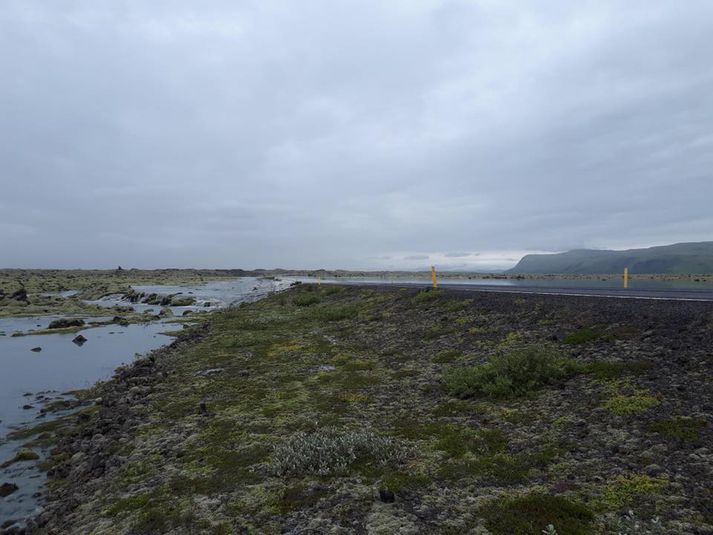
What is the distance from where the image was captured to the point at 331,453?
7973mm

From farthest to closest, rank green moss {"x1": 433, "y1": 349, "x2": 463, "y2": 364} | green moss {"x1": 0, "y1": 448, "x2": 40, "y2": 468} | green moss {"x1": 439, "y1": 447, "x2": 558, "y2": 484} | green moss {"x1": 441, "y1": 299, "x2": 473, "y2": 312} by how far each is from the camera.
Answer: green moss {"x1": 441, "y1": 299, "x2": 473, "y2": 312} → green moss {"x1": 433, "y1": 349, "x2": 463, "y2": 364} → green moss {"x1": 0, "y1": 448, "x2": 40, "y2": 468} → green moss {"x1": 439, "y1": 447, "x2": 558, "y2": 484}

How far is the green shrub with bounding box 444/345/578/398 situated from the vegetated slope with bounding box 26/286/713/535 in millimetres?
45

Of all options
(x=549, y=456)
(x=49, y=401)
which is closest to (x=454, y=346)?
(x=549, y=456)

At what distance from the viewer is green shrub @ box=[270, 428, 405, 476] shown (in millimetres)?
7723

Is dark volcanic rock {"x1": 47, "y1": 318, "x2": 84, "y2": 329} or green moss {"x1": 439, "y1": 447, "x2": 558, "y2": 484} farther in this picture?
dark volcanic rock {"x1": 47, "y1": 318, "x2": 84, "y2": 329}

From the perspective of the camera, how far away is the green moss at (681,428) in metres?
6.80

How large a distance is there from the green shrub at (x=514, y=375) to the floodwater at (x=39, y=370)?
33.1 feet

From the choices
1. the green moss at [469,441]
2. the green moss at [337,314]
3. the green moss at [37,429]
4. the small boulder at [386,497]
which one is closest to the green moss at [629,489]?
the green moss at [469,441]

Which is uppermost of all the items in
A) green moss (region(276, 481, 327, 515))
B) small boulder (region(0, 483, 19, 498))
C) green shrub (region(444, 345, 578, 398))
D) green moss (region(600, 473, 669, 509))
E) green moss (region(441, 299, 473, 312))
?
green moss (region(441, 299, 473, 312))

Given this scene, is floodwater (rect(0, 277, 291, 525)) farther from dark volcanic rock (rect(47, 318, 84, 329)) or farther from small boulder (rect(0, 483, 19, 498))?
dark volcanic rock (rect(47, 318, 84, 329))

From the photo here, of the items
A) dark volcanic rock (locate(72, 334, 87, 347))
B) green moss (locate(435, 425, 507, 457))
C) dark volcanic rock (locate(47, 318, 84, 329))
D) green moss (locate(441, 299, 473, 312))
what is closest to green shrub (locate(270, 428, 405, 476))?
green moss (locate(435, 425, 507, 457))

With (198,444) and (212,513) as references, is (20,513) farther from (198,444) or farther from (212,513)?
(212,513)

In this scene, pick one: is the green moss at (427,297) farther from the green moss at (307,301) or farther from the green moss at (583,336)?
the green moss at (307,301)

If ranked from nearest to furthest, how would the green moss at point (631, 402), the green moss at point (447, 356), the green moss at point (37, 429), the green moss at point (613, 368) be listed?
1. the green moss at point (631, 402)
2. the green moss at point (613, 368)
3. the green moss at point (37, 429)
4. the green moss at point (447, 356)
